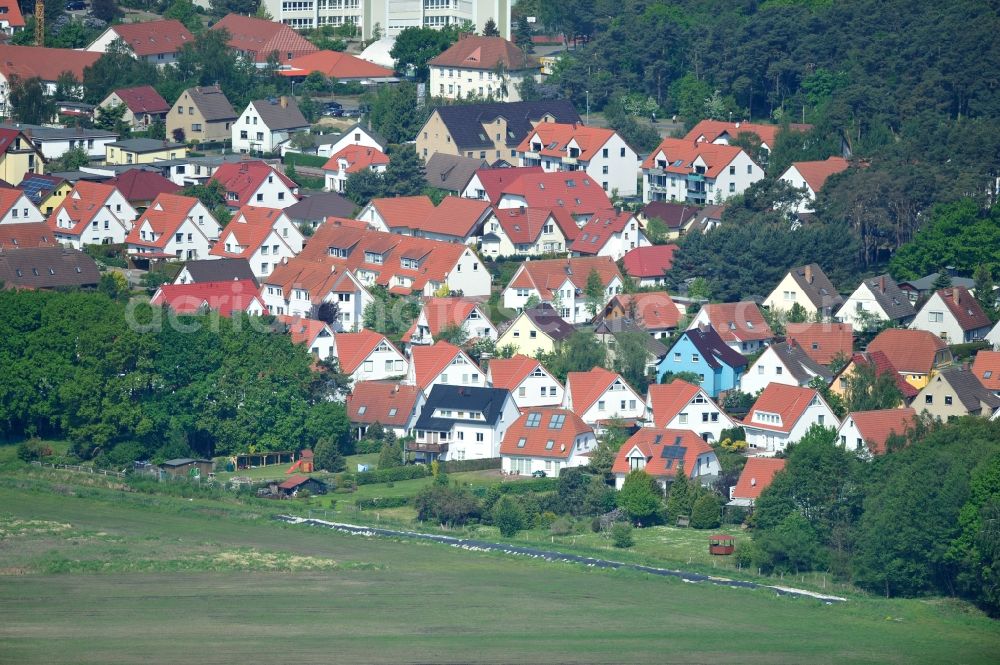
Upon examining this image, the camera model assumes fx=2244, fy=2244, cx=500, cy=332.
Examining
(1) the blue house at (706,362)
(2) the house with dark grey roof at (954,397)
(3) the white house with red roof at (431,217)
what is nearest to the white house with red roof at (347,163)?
(3) the white house with red roof at (431,217)

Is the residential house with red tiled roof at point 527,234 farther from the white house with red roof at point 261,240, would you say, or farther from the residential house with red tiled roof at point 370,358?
the residential house with red tiled roof at point 370,358

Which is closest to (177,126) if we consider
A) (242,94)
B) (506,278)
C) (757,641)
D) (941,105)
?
(242,94)

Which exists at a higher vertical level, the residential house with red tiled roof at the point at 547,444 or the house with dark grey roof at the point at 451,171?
the house with dark grey roof at the point at 451,171

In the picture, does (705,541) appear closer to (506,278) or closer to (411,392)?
(411,392)

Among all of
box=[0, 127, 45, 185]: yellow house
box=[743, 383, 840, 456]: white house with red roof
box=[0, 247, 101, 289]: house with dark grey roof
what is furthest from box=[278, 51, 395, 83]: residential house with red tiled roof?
box=[743, 383, 840, 456]: white house with red roof

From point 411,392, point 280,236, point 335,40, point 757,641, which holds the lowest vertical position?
point 757,641
